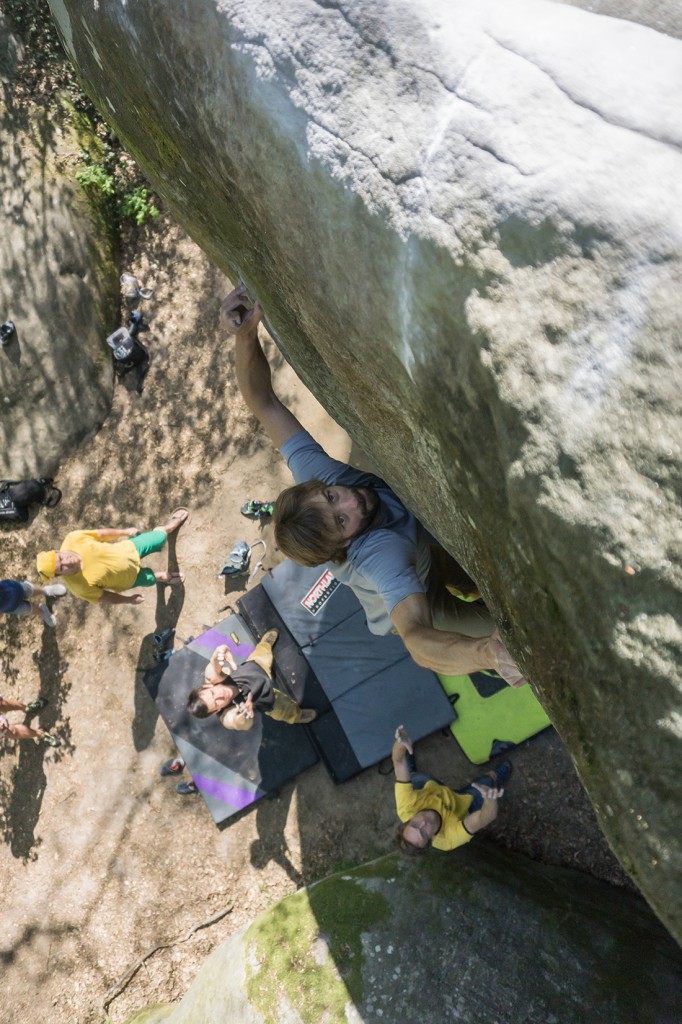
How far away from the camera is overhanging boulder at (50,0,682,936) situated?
5.13 ft

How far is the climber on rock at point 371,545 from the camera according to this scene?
109 inches

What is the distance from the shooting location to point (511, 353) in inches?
67.1

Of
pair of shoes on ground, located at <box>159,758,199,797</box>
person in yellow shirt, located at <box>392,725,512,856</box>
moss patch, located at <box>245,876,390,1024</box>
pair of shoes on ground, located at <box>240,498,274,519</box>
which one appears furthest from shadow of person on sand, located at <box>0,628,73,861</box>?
person in yellow shirt, located at <box>392,725,512,856</box>

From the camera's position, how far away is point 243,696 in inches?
218

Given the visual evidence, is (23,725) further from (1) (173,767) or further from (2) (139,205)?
(2) (139,205)

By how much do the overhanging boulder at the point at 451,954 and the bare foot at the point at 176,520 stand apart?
11.4 ft

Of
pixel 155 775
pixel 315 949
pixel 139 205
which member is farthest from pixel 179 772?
pixel 139 205

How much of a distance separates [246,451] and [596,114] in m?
5.45

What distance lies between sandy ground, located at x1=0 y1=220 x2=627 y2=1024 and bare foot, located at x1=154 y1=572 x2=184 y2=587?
110 mm

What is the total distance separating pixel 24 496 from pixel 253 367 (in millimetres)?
4290

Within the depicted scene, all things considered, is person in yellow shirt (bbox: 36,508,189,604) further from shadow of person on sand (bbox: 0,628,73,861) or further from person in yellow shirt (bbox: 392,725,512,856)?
person in yellow shirt (bbox: 392,725,512,856)

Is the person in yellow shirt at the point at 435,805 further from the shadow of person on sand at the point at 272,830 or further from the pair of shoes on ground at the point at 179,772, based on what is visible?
the pair of shoes on ground at the point at 179,772

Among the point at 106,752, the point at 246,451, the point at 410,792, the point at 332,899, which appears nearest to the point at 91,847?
the point at 106,752

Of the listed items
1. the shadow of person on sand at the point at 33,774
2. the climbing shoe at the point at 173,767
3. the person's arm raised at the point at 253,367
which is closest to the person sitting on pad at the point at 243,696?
the climbing shoe at the point at 173,767
